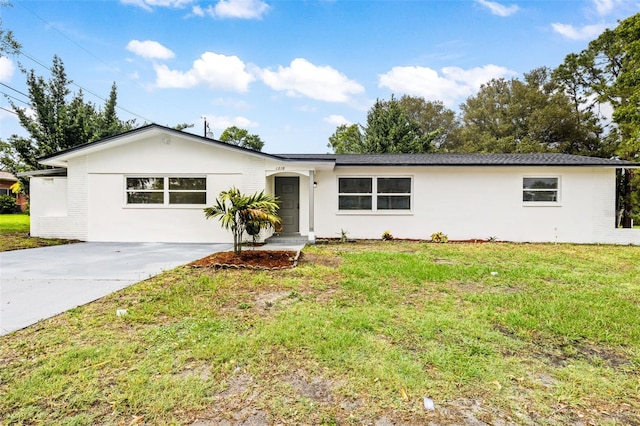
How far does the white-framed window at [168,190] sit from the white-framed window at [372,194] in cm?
507

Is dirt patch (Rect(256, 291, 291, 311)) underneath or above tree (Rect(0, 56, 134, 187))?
underneath

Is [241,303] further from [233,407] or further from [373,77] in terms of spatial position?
[373,77]

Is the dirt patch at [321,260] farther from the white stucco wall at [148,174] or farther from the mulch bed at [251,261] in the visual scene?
the white stucco wall at [148,174]

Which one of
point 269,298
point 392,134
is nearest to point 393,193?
point 269,298

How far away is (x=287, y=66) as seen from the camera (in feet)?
72.8

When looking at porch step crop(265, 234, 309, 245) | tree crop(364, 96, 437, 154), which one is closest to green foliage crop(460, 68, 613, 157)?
tree crop(364, 96, 437, 154)

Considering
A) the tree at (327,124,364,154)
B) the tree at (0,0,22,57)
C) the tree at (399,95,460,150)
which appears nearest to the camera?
the tree at (0,0,22,57)

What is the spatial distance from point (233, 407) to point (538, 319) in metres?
3.66

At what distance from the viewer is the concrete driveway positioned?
4150 mm

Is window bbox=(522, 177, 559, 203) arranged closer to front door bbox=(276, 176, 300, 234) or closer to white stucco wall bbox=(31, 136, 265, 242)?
front door bbox=(276, 176, 300, 234)

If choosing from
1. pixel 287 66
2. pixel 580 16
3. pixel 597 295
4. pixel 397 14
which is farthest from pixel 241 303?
pixel 287 66

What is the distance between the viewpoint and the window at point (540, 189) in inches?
455

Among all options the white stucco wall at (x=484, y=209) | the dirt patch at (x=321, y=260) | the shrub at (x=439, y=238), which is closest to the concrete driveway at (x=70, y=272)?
the dirt patch at (x=321, y=260)

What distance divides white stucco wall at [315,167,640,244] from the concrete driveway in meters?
4.93
